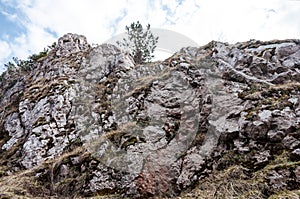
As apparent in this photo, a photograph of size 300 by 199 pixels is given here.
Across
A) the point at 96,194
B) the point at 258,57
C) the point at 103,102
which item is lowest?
the point at 96,194

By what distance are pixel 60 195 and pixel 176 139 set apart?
16.2 feet

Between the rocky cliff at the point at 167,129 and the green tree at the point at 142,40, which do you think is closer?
the rocky cliff at the point at 167,129

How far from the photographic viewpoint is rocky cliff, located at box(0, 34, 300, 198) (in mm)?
8562

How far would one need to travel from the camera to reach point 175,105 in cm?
1298

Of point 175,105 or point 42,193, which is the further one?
point 175,105

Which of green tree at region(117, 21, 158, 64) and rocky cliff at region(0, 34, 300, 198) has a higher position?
green tree at region(117, 21, 158, 64)

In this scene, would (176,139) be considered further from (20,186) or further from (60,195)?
(20,186)

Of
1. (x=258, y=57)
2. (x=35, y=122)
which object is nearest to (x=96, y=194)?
(x=35, y=122)

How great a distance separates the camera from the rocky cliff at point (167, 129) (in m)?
8.56

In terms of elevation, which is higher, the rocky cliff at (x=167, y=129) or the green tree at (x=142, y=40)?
the green tree at (x=142, y=40)

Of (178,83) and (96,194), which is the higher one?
(178,83)

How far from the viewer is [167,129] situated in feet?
37.7

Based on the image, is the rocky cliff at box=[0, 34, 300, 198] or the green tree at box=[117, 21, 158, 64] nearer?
the rocky cliff at box=[0, 34, 300, 198]

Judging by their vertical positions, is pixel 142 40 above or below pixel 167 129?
above
